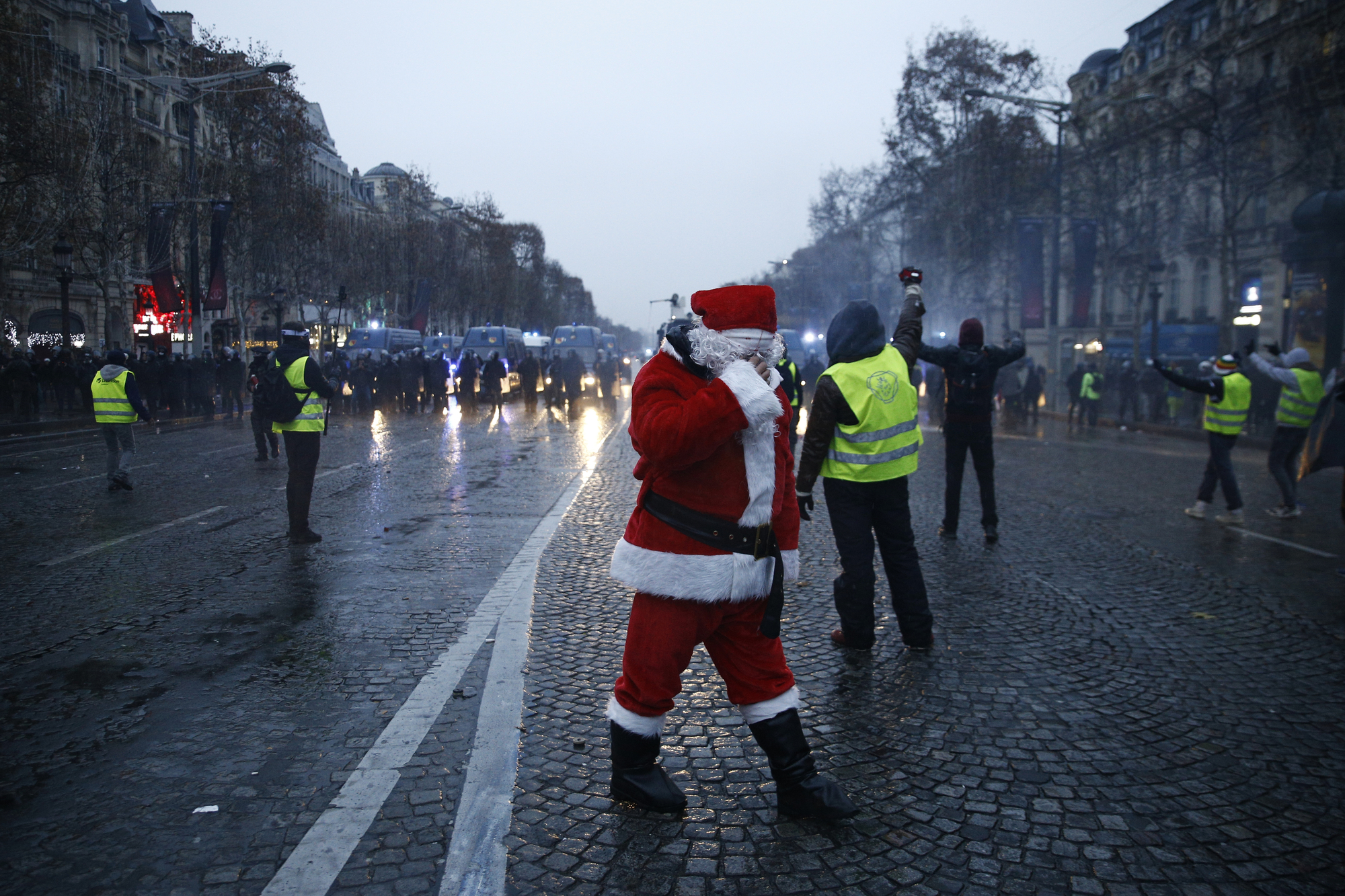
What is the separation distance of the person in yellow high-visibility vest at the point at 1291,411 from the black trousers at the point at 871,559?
6080 millimetres

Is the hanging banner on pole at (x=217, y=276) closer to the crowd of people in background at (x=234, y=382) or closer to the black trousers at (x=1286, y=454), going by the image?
the crowd of people in background at (x=234, y=382)

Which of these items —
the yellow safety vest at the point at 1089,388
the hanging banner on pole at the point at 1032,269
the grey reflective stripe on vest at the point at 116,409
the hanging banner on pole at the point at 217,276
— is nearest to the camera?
the grey reflective stripe on vest at the point at 116,409

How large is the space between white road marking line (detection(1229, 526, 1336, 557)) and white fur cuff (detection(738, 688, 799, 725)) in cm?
653

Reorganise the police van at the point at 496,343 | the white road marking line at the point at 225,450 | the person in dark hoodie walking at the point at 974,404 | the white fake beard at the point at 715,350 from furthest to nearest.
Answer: the police van at the point at 496,343 → the white road marking line at the point at 225,450 → the person in dark hoodie walking at the point at 974,404 → the white fake beard at the point at 715,350

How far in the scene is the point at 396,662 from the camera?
4570 mm

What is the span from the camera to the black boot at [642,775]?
3049 millimetres

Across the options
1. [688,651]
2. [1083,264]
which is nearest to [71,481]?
[688,651]

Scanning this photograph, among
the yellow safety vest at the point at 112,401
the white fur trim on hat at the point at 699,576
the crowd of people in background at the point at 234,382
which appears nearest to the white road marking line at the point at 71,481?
the yellow safety vest at the point at 112,401

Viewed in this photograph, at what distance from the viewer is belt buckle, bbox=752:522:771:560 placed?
3.02m

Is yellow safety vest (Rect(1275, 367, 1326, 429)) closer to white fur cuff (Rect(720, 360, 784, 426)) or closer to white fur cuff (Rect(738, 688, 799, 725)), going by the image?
white fur cuff (Rect(738, 688, 799, 725))

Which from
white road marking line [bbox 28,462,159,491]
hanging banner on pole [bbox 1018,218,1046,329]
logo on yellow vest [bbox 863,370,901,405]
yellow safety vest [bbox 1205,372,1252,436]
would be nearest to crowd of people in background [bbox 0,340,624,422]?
white road marking line [bbox 28,462,159,491]

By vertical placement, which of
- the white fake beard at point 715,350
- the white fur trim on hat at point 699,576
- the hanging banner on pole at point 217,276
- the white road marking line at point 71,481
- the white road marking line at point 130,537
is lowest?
the white road marking line at point 130,537

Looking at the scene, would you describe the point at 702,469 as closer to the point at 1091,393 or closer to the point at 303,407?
the point at 303,407

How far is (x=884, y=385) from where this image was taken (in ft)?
16.0
